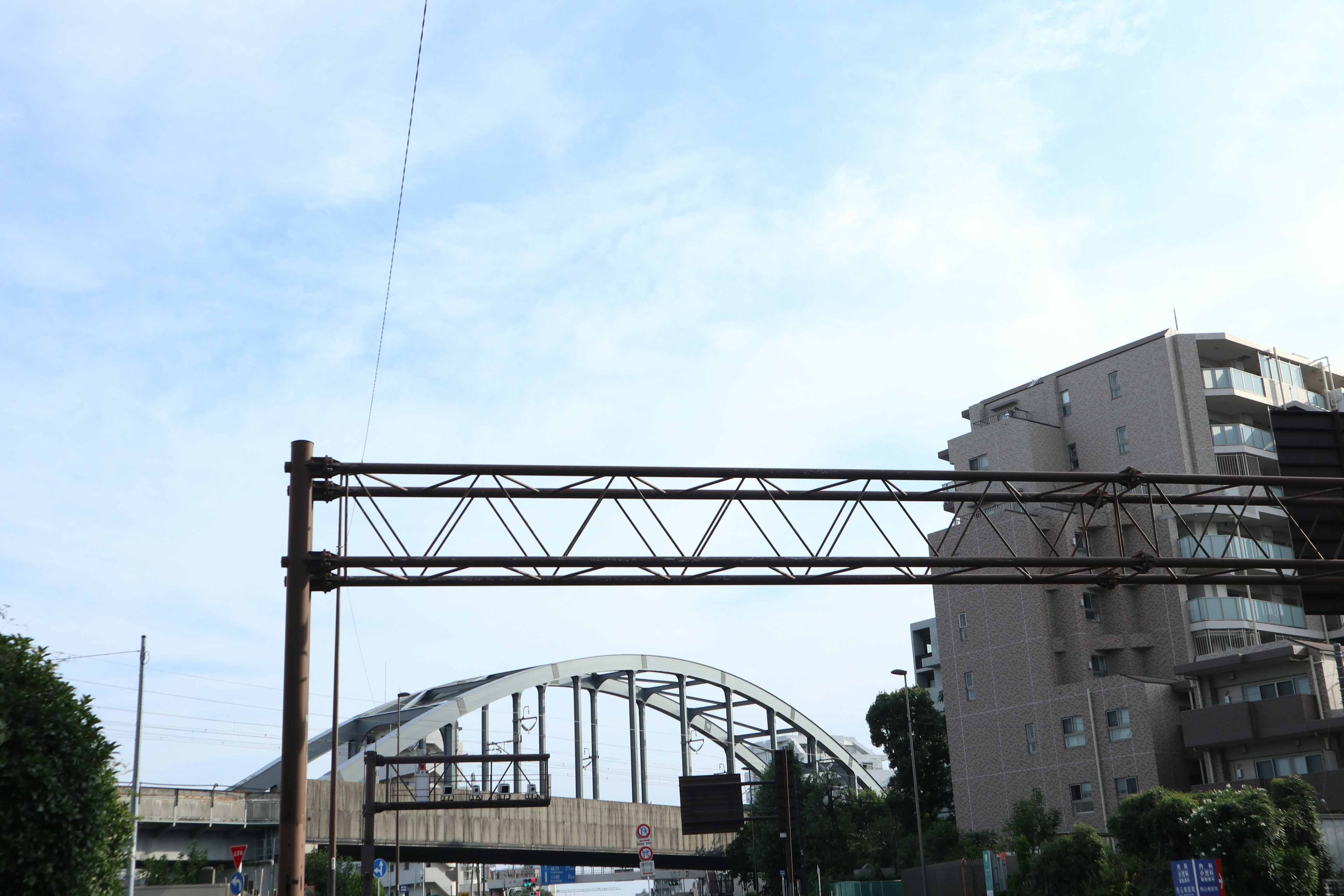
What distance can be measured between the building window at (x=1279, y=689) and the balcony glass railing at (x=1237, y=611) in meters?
4.95

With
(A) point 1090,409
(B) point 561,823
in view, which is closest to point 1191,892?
(A) point 1090,409

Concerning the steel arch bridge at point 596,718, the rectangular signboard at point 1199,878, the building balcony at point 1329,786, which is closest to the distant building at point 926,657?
the steel arch bridge at point 596,718

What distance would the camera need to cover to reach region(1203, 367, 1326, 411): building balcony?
60062mm

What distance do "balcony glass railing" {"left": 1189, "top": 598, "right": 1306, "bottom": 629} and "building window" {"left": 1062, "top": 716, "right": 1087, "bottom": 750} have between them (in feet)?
24.4

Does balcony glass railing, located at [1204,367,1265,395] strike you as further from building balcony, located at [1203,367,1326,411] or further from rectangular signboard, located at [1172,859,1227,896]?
rectangular signboard, located at [1172,859,1227,896]

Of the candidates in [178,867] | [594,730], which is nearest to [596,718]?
→ [594,730]

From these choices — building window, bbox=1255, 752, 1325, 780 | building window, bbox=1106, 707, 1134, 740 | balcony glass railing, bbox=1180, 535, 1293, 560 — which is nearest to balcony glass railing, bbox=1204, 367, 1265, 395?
balcony glass railing, bbox=1180, 535, 1293, 560

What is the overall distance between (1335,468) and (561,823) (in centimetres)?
4867

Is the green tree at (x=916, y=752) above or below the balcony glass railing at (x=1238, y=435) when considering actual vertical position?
below

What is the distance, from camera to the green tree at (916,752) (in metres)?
70.5

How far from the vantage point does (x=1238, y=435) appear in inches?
2333

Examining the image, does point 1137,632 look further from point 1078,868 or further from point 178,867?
point 178,867

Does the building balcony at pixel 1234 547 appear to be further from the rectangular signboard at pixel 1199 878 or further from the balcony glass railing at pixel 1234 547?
the rectangular signboard at pixel 1199 878

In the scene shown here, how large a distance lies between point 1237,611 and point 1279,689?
6.60 metres
